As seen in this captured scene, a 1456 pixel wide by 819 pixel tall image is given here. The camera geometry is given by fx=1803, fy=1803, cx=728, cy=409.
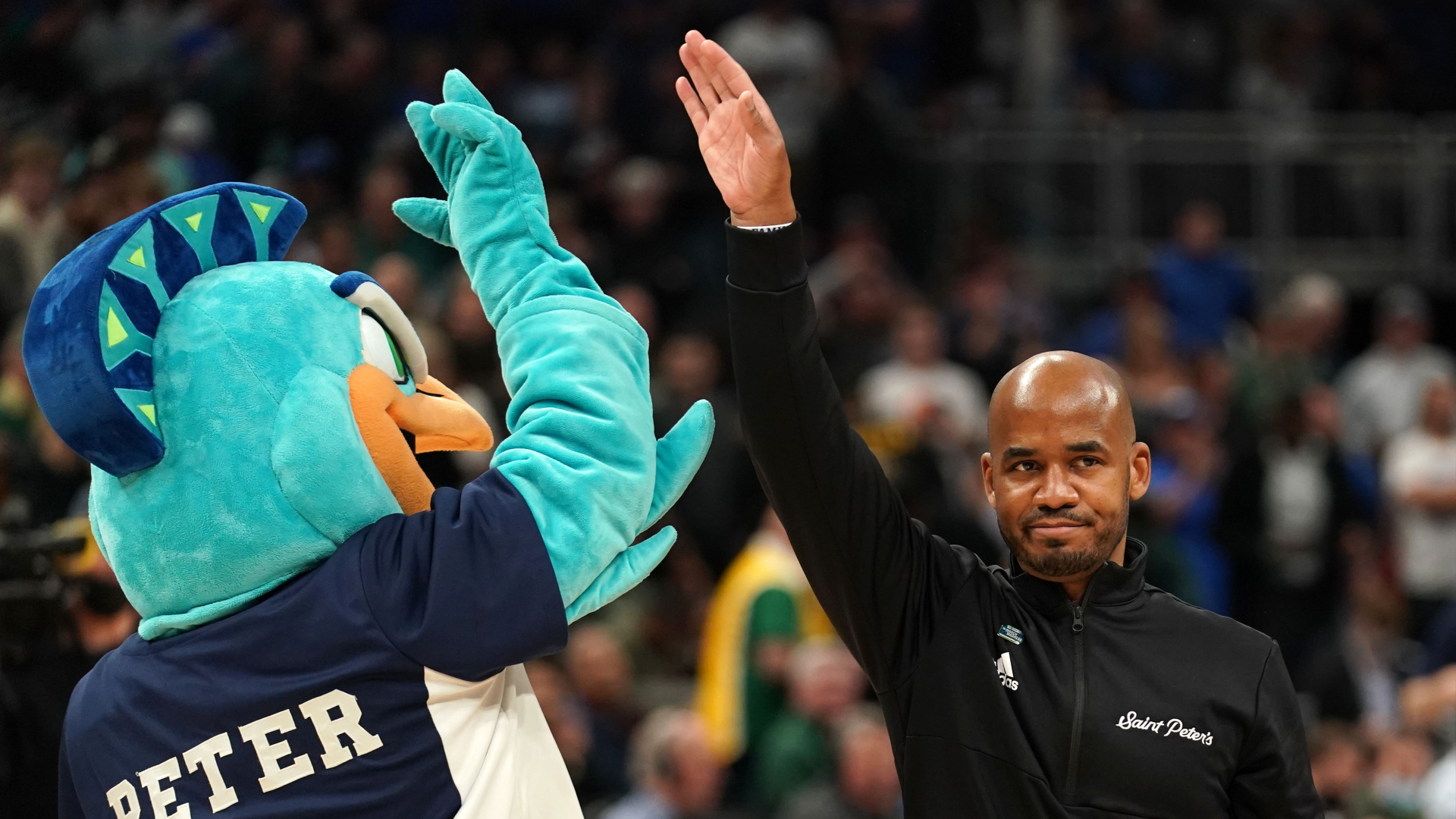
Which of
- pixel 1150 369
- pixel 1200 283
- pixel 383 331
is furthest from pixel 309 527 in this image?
pixel 1200 283

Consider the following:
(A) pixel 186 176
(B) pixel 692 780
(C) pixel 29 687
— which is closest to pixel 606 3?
(A) pixel 186 176

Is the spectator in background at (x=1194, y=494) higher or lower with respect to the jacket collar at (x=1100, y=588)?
lower

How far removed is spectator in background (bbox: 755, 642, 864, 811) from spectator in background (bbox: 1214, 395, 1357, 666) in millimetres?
2629

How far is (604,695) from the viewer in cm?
631

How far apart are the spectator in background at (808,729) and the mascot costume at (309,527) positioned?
11.2 ft

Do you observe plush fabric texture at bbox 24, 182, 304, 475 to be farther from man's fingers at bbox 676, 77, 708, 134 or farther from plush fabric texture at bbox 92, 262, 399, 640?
man's fingers at bbox 676, 77, 708, 134

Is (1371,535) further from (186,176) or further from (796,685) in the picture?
(186,176)

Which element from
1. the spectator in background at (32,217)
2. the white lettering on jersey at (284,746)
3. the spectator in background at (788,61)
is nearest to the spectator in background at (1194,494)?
the spectator in background at (788,61)

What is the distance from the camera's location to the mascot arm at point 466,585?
2219 millimetres

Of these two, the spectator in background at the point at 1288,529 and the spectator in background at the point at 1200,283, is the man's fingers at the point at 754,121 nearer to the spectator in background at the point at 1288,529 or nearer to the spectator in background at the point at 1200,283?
the spectator in background at the point at 1288,529

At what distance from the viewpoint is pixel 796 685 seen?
588cm

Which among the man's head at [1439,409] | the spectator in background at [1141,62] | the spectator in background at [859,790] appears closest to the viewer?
the spectator in background at [859,790]

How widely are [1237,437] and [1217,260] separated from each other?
141cm

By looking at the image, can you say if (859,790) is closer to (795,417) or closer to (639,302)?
(639,302)
